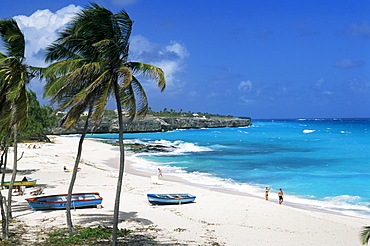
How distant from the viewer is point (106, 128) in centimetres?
12238

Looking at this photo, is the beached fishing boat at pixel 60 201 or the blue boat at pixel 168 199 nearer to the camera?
the beached fishing boat at pixel 60 201

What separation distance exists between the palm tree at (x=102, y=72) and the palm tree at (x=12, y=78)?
3.40ft

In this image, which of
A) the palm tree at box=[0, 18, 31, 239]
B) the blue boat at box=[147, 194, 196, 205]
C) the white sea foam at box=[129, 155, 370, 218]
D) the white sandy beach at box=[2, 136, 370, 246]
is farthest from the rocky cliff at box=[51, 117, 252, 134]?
the palm tree at box=[0, 18, 31, 239]

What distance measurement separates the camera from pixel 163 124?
140500 millimetres

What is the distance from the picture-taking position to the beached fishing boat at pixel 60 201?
17.8 m

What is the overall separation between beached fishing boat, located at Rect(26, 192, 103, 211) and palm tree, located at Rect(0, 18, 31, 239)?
24.0 feet

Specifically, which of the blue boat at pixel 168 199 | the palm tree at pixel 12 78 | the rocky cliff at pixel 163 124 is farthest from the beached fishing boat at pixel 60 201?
the rocky cliff at pixel 163 124

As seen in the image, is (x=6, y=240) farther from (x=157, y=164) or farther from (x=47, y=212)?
(x=157, y=164)

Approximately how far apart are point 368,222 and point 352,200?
681 centimetres

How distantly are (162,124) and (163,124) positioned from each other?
2.36 feet

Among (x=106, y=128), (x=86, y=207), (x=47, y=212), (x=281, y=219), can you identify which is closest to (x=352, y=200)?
(x=281, y=219)

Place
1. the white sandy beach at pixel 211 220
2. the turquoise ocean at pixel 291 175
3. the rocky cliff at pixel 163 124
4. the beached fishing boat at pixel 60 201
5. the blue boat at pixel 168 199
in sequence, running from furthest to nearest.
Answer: the rocky cliff at pixel 163 124 < the turquoise ocean at pixel 291 175 < the blue boat at pixel 168 199 < the beached fishing boat at pixel 60 201 < the white sandy beach at pixel 211 220

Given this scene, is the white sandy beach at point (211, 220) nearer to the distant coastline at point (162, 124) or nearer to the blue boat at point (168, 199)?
the blue boat at point (168, 199)

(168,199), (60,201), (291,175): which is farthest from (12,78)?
(291,175)
